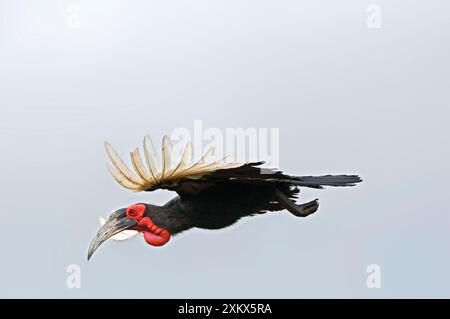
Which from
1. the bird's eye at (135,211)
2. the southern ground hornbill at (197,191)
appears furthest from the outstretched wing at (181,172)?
the bird's eye at (135,211)

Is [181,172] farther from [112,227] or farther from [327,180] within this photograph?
[327,180]

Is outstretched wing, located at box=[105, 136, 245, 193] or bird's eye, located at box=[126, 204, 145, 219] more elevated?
outstretched wing, located at box=[105, 136, 245, 193]

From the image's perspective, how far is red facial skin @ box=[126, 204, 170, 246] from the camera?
8984 millimetres

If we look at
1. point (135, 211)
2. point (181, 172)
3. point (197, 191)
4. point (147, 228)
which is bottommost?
point (147, 228)

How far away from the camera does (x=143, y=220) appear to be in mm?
9008

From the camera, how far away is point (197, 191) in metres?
8.77

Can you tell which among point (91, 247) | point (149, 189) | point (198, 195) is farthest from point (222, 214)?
point (91, 247)

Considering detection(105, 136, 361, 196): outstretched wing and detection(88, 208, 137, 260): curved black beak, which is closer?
detection(105, 136, 361, 196): outstretched wing

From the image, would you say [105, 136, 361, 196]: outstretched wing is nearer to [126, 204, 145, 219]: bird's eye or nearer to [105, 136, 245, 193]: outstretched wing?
[105, 136, 245, 193]: outstretched wing

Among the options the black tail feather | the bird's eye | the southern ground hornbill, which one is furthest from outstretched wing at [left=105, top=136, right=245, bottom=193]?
the black tail feather

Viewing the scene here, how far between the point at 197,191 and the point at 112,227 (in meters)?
1.14

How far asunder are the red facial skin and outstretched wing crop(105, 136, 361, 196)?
409 mm

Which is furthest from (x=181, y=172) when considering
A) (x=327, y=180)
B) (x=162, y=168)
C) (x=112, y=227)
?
(x=327, y=180)

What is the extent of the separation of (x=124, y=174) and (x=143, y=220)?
77 centimetres
